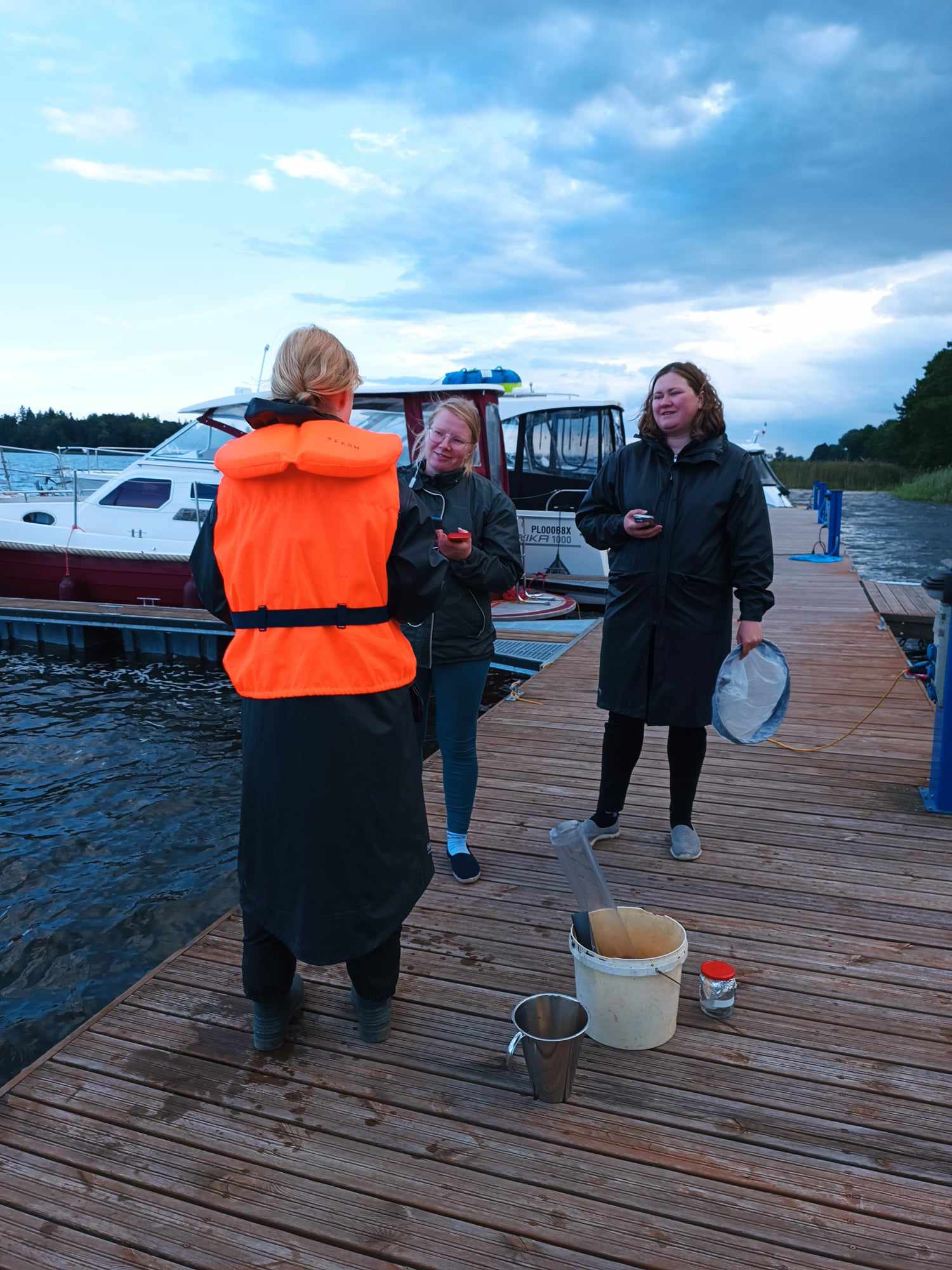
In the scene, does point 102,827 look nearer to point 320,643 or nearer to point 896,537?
point 320,643

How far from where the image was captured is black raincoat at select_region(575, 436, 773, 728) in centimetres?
329

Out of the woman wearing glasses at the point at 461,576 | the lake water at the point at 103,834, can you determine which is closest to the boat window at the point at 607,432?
the lake water at the point at 103,834

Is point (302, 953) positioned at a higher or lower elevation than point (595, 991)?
higher

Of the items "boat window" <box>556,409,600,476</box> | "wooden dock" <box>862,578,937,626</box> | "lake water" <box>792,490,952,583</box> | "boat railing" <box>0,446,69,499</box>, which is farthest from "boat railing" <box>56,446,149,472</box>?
"lake water" <box>792,490,952,583</box>

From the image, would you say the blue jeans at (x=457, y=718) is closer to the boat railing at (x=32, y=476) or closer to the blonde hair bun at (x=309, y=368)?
the blonde hair bun at (x=309, y=368)

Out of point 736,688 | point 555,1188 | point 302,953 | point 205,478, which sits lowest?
point 555,1188

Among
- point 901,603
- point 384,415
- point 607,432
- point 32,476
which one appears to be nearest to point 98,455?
point 32,476

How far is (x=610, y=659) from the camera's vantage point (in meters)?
3.53

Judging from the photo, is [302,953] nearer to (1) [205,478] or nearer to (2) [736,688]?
(2) [736,688]

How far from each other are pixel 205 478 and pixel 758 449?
59.9 feet

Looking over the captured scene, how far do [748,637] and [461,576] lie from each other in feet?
3.58

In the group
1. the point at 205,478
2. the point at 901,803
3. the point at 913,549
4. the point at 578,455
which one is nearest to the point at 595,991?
the point at 901,803

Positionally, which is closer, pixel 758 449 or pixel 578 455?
pixel 578 455

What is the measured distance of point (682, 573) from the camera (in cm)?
334
